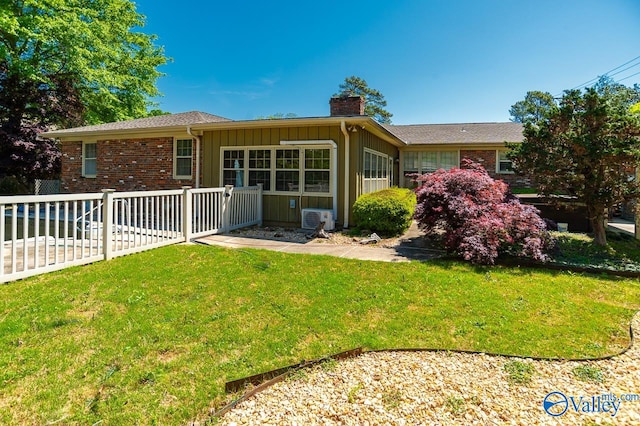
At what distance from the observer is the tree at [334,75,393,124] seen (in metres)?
39.5

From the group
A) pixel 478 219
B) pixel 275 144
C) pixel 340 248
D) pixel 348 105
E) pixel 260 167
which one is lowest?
pixel 340 248

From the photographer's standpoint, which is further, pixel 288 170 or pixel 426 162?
pixel 426 162

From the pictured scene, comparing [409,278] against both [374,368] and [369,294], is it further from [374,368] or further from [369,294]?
[374,368]

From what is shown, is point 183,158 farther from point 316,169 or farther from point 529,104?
point 529,104

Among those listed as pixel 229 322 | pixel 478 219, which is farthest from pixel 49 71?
pixel 478 219

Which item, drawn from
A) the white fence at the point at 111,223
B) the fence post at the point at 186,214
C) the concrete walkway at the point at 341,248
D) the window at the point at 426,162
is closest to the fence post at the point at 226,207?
the white fence at the point at 111,223

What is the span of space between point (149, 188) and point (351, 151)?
7123mm

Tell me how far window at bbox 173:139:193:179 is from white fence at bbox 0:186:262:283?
9.79 feet

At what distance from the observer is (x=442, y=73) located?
15789mm

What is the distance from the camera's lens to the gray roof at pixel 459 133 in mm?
14412

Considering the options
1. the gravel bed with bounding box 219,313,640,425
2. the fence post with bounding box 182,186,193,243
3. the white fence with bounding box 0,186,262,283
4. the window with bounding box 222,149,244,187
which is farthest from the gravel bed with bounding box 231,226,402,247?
the gravel bed with bounding box 219,313,640,425

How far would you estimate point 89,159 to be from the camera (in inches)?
512

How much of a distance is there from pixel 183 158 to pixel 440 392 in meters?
10.5

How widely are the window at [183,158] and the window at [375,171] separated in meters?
5.44
